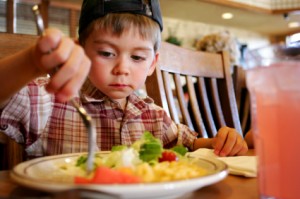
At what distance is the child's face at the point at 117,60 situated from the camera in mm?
883

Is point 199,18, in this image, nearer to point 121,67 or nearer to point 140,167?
point 121,67

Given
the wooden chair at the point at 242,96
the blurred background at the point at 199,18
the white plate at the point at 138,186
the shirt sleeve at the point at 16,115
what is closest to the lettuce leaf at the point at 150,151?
the white plate at the point at 138,186

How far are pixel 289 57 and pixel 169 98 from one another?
71 cm

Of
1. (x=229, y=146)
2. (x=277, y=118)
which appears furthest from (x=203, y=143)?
(x=277, y=118)

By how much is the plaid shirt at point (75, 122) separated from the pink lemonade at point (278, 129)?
551 mm

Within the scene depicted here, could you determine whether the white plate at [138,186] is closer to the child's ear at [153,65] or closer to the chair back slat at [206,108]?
the child's ear at [153,65]

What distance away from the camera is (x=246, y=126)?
191 cm

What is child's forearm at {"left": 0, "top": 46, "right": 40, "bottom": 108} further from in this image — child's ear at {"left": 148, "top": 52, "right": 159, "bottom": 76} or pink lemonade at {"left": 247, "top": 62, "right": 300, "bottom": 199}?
child's ear at {"left": 148, "top": 52, "right": 159, "bottom": 76}

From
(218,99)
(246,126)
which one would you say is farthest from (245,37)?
(218,99)

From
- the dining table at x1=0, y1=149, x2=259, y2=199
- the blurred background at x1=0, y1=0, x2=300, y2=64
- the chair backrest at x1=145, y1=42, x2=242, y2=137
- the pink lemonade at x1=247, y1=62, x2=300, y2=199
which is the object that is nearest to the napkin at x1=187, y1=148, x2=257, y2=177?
the dining table at x1=0, y1=149, x2=259, y2=199

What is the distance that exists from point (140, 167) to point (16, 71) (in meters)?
0.31

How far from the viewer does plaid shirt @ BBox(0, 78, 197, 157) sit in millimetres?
801

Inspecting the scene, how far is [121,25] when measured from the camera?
0.91 meters

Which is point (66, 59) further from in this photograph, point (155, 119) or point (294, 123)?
point (155, 119)
